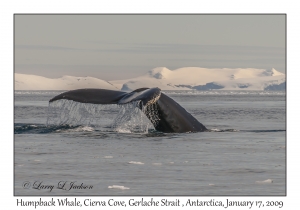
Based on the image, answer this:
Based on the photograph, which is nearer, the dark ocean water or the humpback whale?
the dark ocean water

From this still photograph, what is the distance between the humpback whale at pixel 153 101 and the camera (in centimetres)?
1375

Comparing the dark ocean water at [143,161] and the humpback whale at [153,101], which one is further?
the humpback whale at [153,101]

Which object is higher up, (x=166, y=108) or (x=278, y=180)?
(x=166, y=108)

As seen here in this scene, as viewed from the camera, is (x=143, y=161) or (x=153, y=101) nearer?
(x=143, y=161)

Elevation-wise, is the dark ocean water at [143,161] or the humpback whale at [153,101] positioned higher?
the humpback whale at [153,101]

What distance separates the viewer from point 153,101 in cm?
1340

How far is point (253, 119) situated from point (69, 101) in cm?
930

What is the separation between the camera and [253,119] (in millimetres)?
22031

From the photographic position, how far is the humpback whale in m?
13.8

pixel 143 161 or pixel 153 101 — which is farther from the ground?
pixel 153 101

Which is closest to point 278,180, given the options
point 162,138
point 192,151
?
point 192,151

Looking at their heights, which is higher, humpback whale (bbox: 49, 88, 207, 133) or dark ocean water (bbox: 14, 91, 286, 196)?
humpback whale (bbox: 49, 88, 207, 133)
